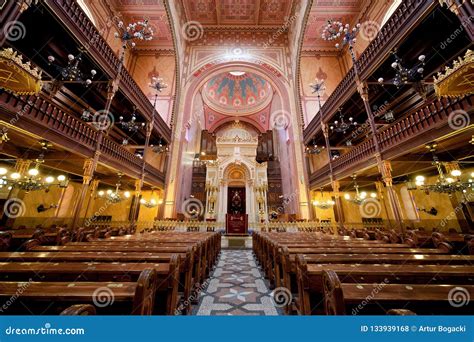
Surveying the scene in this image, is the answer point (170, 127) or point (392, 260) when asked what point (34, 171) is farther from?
point (392, 260)

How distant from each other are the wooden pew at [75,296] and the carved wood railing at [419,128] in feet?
23.3

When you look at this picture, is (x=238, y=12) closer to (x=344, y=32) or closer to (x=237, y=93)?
(x=237, y=93)

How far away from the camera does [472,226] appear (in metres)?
8.08

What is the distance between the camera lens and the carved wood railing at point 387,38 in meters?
5.33

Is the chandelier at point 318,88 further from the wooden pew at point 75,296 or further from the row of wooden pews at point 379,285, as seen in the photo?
the wooden pew at point 75,296
